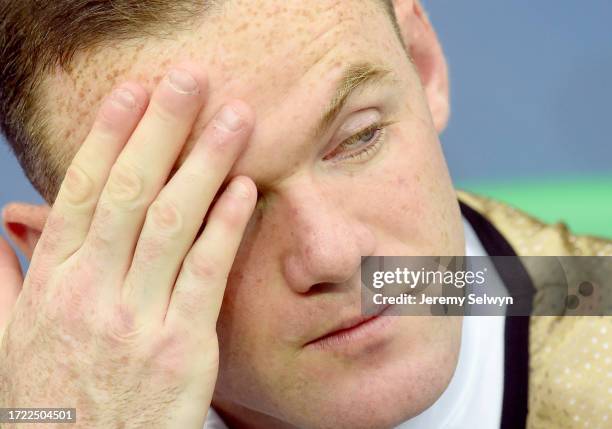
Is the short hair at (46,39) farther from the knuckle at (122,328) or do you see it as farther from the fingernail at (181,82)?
the knuckle at (122,328)

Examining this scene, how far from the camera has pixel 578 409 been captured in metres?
1.04

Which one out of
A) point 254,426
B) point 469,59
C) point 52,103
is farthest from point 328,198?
point 469,59

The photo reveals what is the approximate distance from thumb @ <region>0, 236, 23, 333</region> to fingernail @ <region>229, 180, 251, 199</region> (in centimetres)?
39

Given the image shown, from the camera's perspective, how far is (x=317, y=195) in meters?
0.81

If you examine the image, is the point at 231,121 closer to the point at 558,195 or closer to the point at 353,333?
the point at 353,333

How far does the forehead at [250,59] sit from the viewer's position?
2.58 feet

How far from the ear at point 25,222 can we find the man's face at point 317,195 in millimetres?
166

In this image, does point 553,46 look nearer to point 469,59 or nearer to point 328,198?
point 469,59

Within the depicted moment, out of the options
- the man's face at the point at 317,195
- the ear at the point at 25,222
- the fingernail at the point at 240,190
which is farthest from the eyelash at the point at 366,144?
the ear at the point at 25,222

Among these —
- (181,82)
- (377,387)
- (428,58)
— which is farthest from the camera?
(428,58)

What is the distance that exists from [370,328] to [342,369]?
0.05m

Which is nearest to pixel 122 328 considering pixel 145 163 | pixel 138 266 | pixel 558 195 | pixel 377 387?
pixel 138 266

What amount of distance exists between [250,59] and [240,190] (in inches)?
5.1

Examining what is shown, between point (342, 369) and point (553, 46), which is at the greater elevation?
point (553, 46)
